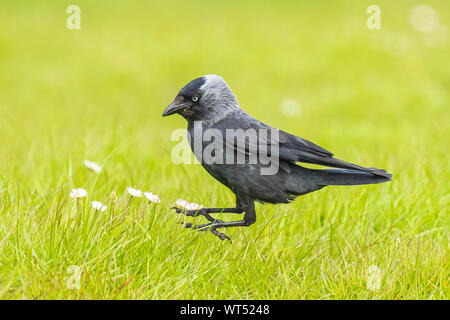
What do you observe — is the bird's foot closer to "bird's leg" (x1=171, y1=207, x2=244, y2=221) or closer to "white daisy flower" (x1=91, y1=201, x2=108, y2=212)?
"bird's leg" (x1=171, y1=207, x2=244, y2=221)

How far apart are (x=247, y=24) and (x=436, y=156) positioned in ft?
24.1

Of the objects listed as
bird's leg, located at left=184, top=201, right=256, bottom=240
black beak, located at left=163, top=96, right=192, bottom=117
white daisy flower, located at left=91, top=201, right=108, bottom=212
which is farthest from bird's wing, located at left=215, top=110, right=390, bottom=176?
white daisy flower, located at left=91, top=201, right=108, bottom=212

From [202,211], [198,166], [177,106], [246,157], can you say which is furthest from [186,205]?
[198,166]

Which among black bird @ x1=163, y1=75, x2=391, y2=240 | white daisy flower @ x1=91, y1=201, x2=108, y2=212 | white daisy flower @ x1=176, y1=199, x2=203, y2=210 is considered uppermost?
black bird @ x1=163, y1=75, x2=391, y2=240

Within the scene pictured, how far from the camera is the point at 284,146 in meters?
3.14

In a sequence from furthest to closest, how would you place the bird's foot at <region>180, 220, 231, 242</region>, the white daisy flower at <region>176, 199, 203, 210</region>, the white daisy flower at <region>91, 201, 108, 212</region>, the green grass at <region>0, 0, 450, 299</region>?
the white daisy flower at <region>176, 199, 203, 210</region>
the bird's foot at <region>180, 220, 231, 242</region>
the white daisy flower at <region>91, 201, 108, 212</region>
the green grass at <region>0, 0, 450, 299</region>

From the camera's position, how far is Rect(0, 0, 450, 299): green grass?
2814 mm

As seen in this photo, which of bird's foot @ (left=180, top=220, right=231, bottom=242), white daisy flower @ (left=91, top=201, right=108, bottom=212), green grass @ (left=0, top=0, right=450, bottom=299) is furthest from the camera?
bird's foot @ (left=180, top=220, right=231, bottom=242)

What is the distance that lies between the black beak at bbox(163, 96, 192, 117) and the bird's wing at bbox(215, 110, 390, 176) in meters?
0.21

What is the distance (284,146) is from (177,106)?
0.66m

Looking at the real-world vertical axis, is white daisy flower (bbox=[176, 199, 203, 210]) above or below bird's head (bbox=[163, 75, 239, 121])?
below

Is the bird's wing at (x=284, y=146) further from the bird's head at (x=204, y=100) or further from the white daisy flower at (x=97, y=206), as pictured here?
the white daisy flower at (x=97, y=206)

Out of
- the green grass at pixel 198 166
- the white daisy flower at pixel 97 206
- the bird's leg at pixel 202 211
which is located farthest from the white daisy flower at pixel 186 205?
the white daisy flower at pixel 97 206

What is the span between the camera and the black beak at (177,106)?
124 inches
